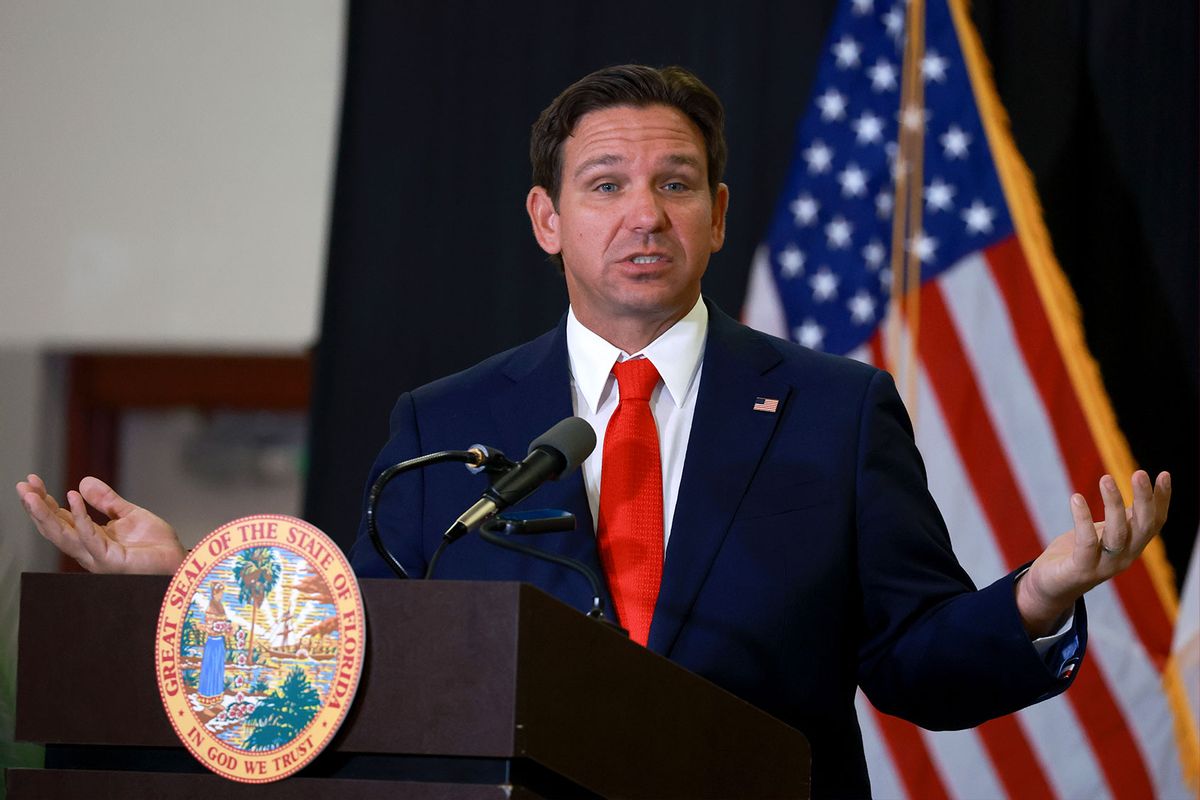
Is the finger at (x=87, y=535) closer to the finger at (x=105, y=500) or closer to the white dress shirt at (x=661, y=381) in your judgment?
the finger at (x=105, y=500)

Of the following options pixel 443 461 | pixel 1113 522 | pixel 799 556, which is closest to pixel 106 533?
pixel 443 461

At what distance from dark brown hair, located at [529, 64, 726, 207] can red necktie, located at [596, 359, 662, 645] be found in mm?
444

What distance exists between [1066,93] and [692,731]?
114 inches

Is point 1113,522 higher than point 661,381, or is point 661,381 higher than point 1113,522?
point 661,381

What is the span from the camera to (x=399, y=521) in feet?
7.17

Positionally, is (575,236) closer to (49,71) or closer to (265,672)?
(265,672)

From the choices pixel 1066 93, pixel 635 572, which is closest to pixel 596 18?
pixel 1066 93

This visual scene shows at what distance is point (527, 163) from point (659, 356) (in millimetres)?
2064

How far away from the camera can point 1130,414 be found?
371 cm

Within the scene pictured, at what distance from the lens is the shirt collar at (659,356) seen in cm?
222

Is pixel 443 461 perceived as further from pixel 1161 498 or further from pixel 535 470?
pixel 1161 498

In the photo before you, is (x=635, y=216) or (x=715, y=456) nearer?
(x=715, y=456)

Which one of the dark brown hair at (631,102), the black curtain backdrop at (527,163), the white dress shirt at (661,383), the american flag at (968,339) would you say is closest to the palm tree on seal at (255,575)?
the white dress shirt at (661,383)

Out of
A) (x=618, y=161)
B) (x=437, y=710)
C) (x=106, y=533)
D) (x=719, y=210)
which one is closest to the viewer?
(x=437, y=710)
